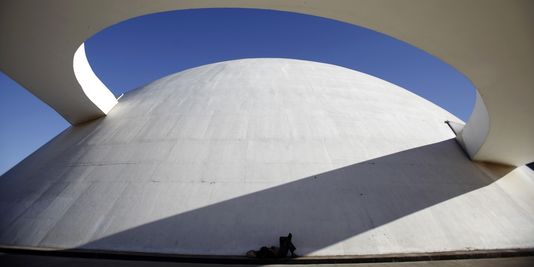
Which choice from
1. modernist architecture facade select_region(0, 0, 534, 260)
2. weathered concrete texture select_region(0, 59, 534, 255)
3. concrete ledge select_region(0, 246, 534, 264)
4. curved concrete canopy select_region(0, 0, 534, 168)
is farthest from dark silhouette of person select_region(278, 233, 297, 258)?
curved concrete canopy select_region(0, 0, 534, 168)

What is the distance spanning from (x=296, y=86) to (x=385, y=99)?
426cm

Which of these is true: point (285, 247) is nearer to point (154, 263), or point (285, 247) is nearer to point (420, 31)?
point (154, 263)

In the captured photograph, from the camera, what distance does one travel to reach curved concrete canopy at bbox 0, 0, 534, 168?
6082 millimetres

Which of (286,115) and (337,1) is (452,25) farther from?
(286,115)

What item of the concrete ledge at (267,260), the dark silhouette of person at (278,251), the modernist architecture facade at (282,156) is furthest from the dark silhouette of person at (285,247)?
the modernist architecture facade at (282,156)

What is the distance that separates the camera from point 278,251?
283 inches

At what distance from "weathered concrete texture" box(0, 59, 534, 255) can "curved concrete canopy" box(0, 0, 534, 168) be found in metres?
2.84

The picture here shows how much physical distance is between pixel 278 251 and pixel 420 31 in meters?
6.21

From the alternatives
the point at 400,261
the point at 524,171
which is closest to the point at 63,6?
the point at 400,261

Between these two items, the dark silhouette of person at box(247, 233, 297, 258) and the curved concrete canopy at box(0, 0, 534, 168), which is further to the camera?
the dark silhouette of person at box(247, 233, 297, 258)

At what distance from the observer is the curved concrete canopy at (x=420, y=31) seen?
6082mm

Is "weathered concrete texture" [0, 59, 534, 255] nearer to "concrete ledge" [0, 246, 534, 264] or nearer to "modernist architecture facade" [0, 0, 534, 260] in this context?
"modernist architecture facade" [0, 0, 534, 260]

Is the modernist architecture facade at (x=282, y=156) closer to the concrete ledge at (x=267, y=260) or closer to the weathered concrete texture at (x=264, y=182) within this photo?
the weathered concrete texture at (x=264, y=182)

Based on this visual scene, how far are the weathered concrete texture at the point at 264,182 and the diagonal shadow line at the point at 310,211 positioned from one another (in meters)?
0.04
